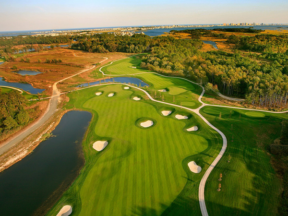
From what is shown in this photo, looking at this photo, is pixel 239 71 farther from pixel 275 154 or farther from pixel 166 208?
pixel 166 208

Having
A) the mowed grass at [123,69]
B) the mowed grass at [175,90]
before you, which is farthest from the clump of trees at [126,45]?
the mowed grass at [175,90]

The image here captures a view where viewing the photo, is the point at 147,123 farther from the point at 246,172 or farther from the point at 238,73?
the point at 238,73

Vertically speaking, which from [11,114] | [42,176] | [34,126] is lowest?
[42,176]

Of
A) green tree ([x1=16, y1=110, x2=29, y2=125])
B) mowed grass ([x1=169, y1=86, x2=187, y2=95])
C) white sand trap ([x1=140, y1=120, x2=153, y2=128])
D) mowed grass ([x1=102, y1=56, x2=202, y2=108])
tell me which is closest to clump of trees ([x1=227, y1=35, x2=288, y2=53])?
mowed grass ([x1=102, y1=56, x2=202, y2=108])

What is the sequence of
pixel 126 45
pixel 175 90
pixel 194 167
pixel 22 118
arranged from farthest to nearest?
pixel 126 45 < pixel 175 90 < pixel 22 118 < pixel 194 167

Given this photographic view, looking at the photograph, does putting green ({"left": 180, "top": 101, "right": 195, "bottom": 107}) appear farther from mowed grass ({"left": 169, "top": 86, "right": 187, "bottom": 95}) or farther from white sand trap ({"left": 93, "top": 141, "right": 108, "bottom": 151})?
white sand trap ({"left": 93, "top": 141, "right": 108, "bottom": 151})

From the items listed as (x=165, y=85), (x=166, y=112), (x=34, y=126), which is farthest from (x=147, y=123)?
(x=165, y=85)

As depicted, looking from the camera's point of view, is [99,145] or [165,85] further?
[165,85]
